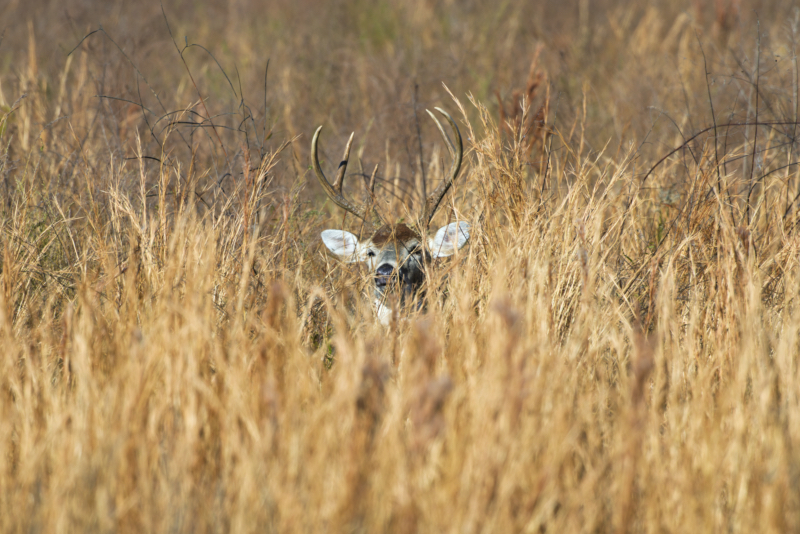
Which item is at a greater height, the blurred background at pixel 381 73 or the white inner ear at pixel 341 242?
the blurred background at pixel 381 73

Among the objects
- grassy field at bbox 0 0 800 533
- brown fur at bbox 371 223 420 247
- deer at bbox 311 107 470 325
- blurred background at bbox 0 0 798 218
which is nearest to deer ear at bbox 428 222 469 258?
deer at bbox 311 107 470 325

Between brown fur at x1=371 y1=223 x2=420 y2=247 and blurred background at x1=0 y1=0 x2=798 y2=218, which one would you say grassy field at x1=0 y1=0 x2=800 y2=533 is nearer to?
brown fur at x1=371 y1=223 x2=420 y2=247

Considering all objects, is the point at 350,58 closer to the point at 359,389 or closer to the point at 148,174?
the point at 148,174

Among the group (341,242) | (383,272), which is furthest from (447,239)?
(341,242)

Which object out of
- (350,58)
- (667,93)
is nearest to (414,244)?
(667,93)

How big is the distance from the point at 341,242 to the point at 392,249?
32cm

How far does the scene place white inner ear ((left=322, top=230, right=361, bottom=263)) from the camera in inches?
152

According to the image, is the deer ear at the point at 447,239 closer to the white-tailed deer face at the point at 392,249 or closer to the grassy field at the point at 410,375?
the white-tailed deer face at the point at 392,249

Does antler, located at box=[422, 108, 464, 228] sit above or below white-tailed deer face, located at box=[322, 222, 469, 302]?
above

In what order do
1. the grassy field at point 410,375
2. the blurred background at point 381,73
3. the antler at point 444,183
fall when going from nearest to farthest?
the grassy field at point 410,375, the antler at point 444,183, the blurred background at point 381,73


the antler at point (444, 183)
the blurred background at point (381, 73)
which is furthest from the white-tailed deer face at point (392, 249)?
the blurred background at point (381, 73)

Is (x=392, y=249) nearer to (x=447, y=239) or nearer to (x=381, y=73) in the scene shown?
(x=447, y=239)

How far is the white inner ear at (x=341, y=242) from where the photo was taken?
387cm

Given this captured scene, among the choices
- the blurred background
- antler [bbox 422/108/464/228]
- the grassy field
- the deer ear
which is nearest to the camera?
the grassy field
